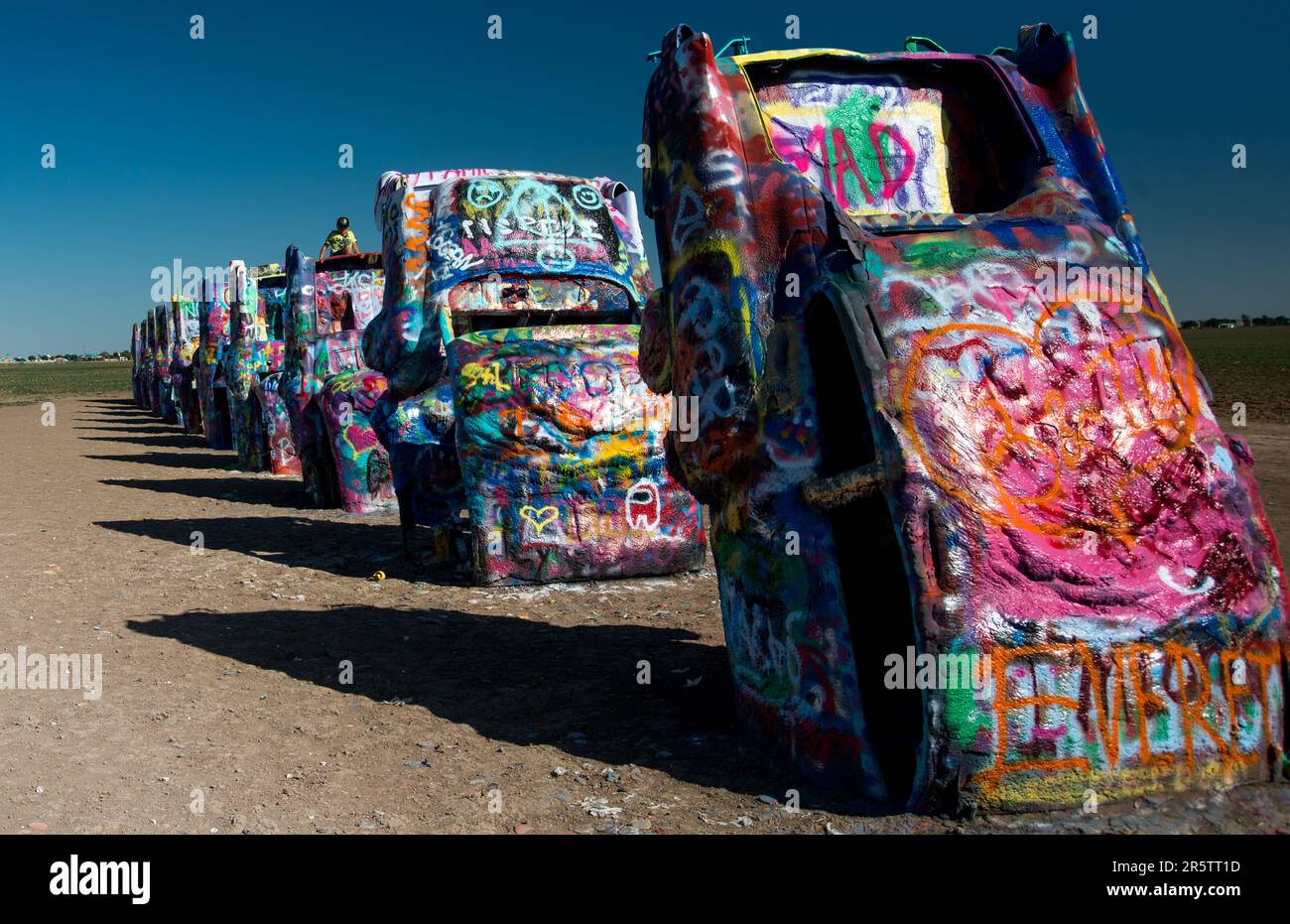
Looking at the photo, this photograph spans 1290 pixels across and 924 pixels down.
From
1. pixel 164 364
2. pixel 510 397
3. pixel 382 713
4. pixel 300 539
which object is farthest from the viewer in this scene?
pixel 164 364

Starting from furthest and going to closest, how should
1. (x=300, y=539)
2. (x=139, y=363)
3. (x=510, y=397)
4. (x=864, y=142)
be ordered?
(x=139, y=363), (x=300, y=539), (x=510, y=397), (x=864, y=142)

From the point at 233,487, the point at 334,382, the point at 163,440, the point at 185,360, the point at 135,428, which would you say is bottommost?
the point at 233,487

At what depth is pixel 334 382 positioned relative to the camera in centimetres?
1045

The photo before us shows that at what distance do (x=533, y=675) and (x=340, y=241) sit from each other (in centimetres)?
1154

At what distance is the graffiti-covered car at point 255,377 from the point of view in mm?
14508

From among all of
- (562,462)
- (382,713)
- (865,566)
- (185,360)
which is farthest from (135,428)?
(865,566)

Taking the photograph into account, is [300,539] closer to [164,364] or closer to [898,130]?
[898,130]

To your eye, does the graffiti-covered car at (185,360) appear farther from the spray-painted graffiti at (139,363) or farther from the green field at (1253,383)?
the green field at (1253,383)

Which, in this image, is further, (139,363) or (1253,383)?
(139,363)

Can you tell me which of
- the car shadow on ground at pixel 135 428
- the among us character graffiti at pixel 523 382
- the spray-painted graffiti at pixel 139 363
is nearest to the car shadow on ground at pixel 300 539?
the among us character graffiti at pixel 523 382

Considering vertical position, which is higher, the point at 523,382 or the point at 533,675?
the point at 523,382

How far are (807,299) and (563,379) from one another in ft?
10.6

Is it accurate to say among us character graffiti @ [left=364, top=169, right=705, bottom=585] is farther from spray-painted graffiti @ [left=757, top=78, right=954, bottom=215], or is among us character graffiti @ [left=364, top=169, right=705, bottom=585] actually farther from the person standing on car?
the person standing on car
